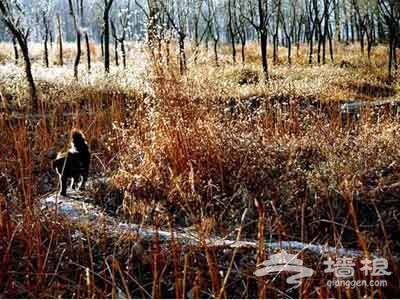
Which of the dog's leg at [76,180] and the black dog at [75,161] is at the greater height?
the black dog at [75,161]

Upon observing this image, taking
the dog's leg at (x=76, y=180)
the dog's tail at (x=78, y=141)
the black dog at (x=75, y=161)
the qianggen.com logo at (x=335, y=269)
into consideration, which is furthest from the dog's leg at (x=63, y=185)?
the qianggen.com logo at (x=335, y=269)

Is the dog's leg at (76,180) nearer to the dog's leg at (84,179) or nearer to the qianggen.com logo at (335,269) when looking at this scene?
the dog's leg at (84,179)

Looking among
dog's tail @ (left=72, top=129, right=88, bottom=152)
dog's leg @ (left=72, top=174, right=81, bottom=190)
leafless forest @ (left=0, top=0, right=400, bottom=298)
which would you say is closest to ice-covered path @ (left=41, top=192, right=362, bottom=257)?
leafless forest @ (left=0, top=0, right=400, bottom=298)

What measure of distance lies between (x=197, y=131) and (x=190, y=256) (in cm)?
152

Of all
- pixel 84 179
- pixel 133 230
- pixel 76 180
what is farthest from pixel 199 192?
pixel 76 180

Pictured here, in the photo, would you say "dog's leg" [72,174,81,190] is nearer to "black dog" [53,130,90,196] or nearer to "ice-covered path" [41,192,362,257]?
"black dog" [53,130,90,196]

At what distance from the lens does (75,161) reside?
3709mm

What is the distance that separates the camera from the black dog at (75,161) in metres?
3.65

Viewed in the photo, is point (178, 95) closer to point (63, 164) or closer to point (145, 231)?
point (63, 164)

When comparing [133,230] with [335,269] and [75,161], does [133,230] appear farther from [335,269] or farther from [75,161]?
[75,161]

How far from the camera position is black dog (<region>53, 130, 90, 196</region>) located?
3.65 meters

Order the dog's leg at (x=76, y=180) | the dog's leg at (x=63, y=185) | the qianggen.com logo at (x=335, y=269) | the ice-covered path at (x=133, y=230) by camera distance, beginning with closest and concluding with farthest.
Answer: the qianggen.com logo at (x=335, y=269) → the ice-covered path at (x=133, y=230) → the dog's leg at (x=63, y=185) → the dog's leg at (x=76, y=180)

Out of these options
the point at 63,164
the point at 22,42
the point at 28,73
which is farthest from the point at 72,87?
the point at 63,164

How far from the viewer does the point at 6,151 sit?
438 cm
